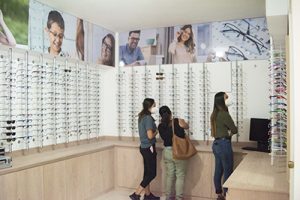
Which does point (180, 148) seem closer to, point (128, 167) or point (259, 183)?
point (128, 167)

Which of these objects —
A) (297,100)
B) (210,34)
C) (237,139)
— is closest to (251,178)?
(297,100)

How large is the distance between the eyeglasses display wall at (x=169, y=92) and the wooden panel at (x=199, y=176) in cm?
60

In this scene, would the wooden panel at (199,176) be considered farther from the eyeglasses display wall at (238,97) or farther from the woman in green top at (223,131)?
the eyeglasses display wall at (238,97)

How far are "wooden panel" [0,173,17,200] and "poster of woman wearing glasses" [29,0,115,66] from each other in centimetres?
180

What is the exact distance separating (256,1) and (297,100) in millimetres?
2586

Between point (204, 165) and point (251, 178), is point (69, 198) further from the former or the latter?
point (251, 178)

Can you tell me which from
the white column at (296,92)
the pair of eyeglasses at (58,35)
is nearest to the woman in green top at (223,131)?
the white column at (296,92)

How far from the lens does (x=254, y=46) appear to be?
5188mm

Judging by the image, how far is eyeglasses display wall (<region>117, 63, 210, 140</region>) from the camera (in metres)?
5.49

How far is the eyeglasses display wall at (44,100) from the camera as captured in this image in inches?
161

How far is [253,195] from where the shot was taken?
2818 mm

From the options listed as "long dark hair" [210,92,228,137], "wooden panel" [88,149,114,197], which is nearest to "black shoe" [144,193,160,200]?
"wooden panel" [88,149,114,197]

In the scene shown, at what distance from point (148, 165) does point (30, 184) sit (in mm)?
1797

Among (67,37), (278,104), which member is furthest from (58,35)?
(278,104)
